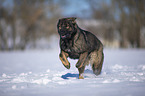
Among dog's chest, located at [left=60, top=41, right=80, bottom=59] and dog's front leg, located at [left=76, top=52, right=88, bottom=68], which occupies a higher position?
dog's chest, located at [left=60, top=41, right=80, bottom=59]

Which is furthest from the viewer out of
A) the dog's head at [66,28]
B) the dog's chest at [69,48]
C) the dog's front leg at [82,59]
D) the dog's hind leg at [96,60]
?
the dog's hind leg at [96,60]

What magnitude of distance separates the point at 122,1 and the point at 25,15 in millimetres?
15827

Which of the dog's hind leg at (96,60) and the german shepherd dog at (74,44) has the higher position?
the german shepherd dog at (74,44)

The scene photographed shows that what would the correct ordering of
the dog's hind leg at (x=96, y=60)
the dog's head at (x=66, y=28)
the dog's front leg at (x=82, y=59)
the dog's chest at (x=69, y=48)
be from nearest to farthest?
the dog's head at (x=66, y=28) → the dog's chest at (x=69, y=48) → the dog's front leg at (x=82, y=59) → the dog's hind leg at (x=96, y=60)

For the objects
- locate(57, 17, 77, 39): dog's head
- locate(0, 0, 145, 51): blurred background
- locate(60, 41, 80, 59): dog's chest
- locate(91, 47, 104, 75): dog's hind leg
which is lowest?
locate(91, 47, 104, 75): dog's hind leg

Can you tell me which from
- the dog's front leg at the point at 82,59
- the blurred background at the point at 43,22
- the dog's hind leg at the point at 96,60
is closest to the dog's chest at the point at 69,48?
the dog's front leg at the point at 82,59

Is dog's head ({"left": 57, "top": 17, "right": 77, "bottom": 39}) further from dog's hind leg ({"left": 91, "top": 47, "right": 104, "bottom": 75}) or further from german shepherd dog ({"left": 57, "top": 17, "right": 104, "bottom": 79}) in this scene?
dog's hind leg ({"left": 91, "top": 47, "right": 104, "bottom": 75})

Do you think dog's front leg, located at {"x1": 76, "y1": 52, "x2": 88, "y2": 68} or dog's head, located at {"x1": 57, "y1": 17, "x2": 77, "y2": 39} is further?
dog's front leg, located at {"x1": 76, "y1": 52, "x2": 88, "y2": 68}

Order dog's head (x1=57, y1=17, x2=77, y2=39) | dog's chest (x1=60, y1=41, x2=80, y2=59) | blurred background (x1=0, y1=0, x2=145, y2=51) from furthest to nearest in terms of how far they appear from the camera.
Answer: blurred background (x1=0, y1=0, x2=145, y2=51)
dog's chest (x1=60, y1=41, x2=80, y2=59)
dog's head (x1=57, y1=17, x2=77, y2=39)

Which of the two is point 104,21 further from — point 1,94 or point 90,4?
point 1,94

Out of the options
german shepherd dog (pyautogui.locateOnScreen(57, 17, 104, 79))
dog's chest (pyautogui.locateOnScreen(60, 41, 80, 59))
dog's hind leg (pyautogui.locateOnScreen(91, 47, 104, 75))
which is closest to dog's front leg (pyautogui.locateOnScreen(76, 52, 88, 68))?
german shepherd dog (pyautogui.locateOnScreen(57, 17, 104, 79))

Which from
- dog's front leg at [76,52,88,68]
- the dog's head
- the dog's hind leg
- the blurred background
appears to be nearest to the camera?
the dog's head

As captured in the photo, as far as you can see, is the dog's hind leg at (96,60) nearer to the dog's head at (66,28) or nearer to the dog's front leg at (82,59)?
the dog's front leg at (82,59)

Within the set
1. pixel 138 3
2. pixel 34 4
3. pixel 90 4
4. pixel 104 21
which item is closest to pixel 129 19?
pixel 138 3
